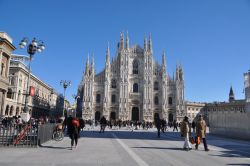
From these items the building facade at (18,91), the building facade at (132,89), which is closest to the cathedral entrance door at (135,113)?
the building facade at (132,89)

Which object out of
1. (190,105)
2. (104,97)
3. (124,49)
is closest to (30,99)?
(104,97)

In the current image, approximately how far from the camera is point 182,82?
202 feet

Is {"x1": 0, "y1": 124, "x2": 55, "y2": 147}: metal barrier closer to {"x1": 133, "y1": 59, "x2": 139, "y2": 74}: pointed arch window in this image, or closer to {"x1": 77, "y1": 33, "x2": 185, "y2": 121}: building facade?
{"x1": 77, "y1": 33, "x2": 185, "y2": 121}: building facade

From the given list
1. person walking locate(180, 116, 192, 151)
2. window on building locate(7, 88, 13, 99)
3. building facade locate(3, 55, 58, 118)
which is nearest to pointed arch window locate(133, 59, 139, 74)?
building facade locate(3, 55, 58, 118)

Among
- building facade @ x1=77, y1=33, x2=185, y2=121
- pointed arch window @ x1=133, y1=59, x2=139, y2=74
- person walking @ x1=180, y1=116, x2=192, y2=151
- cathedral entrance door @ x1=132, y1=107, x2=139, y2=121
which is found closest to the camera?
person walking @ x1=180, y1=116, x2=192, y2=151

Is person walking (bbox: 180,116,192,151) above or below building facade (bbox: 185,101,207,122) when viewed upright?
below

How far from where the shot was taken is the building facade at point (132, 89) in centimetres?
5884

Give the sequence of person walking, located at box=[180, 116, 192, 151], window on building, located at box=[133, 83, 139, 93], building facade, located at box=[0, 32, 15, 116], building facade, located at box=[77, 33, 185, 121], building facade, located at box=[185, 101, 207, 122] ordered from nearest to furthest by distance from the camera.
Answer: person walking, located at box=[180, 116, 192, 151] < building facade, located at box=[0, 32, 15, 116] < building facade, located at box=[77, 33, 185, 121] < window on building, located at box=[133, 83, 139, 93] < building facade, located at box=[185, 101, 207, 122]

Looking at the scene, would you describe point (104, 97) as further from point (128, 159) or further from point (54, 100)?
point (128, 159)

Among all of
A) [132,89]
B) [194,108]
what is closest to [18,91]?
[132,89]

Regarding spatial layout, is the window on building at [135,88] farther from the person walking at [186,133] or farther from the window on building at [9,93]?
the person walking at [186,133]

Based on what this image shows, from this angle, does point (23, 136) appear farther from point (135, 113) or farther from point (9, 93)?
point (135, 113)

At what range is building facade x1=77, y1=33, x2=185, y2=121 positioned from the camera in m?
58.8

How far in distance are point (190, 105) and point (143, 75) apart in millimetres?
27099
